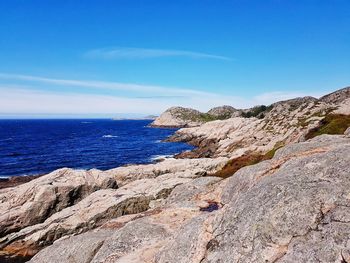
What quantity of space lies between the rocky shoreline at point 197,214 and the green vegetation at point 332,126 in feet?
3.06


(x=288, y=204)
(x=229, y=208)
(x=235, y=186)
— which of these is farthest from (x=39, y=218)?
(x=288, y=204)

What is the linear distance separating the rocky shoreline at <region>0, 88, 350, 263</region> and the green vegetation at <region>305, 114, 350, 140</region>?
0.93 m

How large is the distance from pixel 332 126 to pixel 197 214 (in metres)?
38.7

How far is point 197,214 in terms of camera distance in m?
25.2

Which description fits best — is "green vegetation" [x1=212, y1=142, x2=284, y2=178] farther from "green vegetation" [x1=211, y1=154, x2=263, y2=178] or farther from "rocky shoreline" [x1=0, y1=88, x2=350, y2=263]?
"rocky shoreline" [x1=0, y1=88, x2=350, y2=263]

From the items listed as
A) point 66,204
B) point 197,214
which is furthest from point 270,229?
point 66,204

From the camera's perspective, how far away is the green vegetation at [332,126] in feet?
176

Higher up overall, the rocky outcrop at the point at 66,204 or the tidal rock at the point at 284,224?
the tidal rock at the point at 284,224

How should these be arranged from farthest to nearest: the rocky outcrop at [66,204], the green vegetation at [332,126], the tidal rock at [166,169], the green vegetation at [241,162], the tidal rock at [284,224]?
the green vegetation at [332,126] < the green vegetation at [241,162] < the tidal rock at [166,169] < the rocky outcrop at [66,204] < the tidal rock at [284,224]

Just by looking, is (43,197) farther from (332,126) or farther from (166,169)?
(332,126)

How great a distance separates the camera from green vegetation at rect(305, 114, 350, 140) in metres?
53.5

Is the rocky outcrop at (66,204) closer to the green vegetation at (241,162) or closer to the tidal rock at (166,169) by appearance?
the tidal rock at (166,169)

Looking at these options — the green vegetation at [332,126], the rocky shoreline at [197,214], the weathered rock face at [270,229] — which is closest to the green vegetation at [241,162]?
the rocky shoreline at [197,214]

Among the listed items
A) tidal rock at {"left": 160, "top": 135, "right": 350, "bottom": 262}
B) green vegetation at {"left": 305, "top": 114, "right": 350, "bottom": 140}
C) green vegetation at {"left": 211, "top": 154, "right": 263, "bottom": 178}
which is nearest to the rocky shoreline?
tidal rock at {"left": 160, "top": 135, "right": 350, "bottom": 262}
